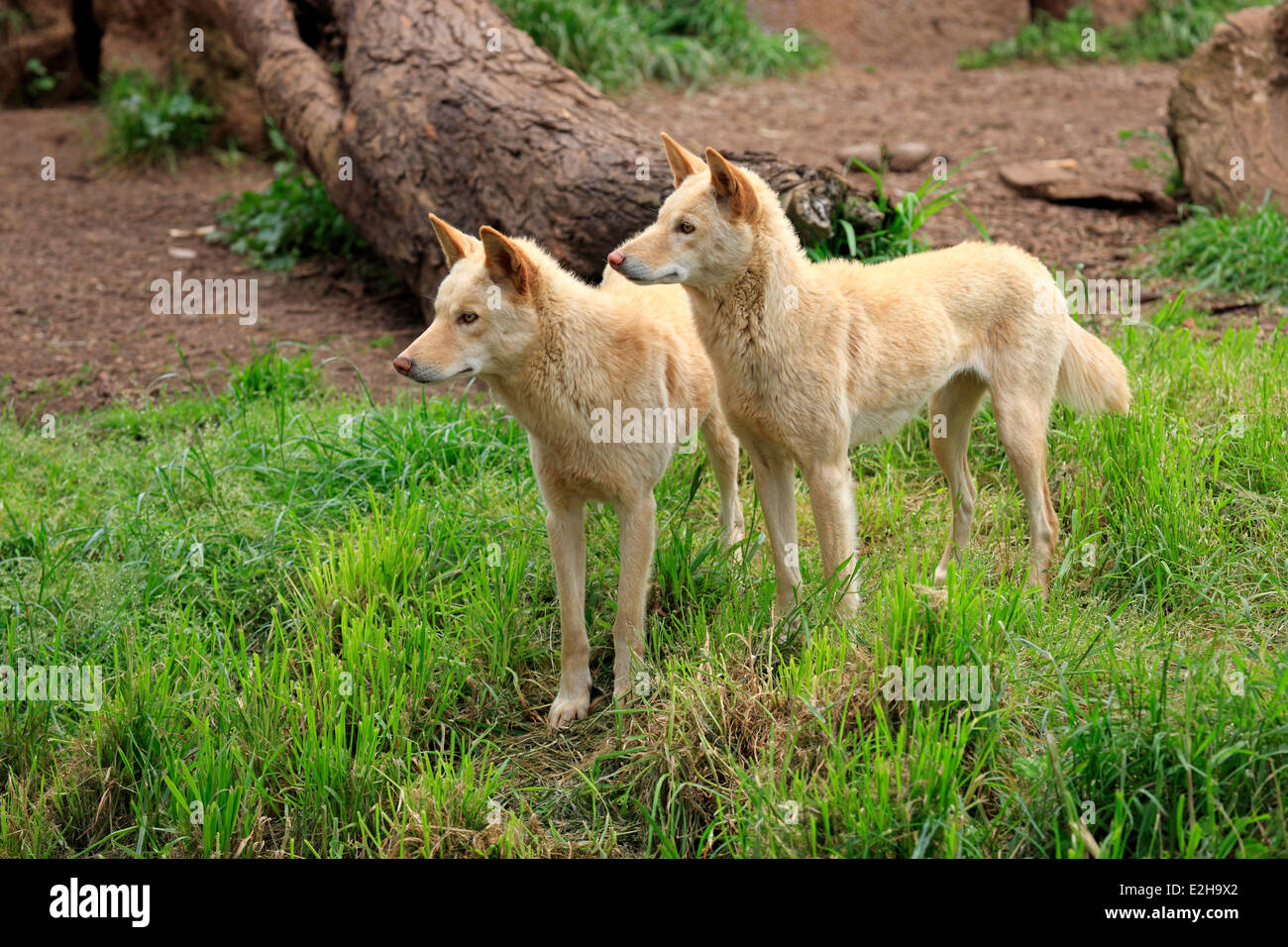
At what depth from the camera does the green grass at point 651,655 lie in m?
3.16

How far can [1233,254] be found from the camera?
273 inches

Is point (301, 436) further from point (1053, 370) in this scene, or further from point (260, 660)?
point (1053, 370)

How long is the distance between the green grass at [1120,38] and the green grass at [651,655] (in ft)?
27.0

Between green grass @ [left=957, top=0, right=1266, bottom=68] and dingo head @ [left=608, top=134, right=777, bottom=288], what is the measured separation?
10.3m

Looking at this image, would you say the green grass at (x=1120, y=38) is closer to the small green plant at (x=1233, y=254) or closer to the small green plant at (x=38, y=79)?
the small green plant at (x=1233, y=254)

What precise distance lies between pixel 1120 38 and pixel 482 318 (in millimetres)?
11742

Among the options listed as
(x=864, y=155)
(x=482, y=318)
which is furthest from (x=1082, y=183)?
(x=482, y=318)

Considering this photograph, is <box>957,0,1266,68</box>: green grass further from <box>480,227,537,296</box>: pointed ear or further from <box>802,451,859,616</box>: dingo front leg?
<box>480,227,537,296</box>: pointed ear

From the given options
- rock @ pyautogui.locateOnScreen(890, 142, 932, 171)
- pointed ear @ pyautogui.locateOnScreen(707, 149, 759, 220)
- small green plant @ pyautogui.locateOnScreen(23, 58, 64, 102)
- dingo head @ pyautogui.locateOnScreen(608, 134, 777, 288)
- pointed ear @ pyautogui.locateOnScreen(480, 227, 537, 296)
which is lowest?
small green plant @ pyautogui.locateOnScreen(23, 58, 64, 102)

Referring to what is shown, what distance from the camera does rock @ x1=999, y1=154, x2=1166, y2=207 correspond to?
8.08m

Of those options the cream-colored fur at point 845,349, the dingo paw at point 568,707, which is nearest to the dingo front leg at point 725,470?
the cream-colored fur at point 845,349

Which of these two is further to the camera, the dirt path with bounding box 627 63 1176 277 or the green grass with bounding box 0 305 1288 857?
the dirt path with bounding box 627 63 1176 277

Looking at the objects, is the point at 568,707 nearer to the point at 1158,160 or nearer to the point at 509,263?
the point at 509,263

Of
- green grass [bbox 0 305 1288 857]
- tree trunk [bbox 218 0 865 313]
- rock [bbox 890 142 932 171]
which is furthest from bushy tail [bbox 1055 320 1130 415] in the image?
rock [bbox 890 142 932 171]
